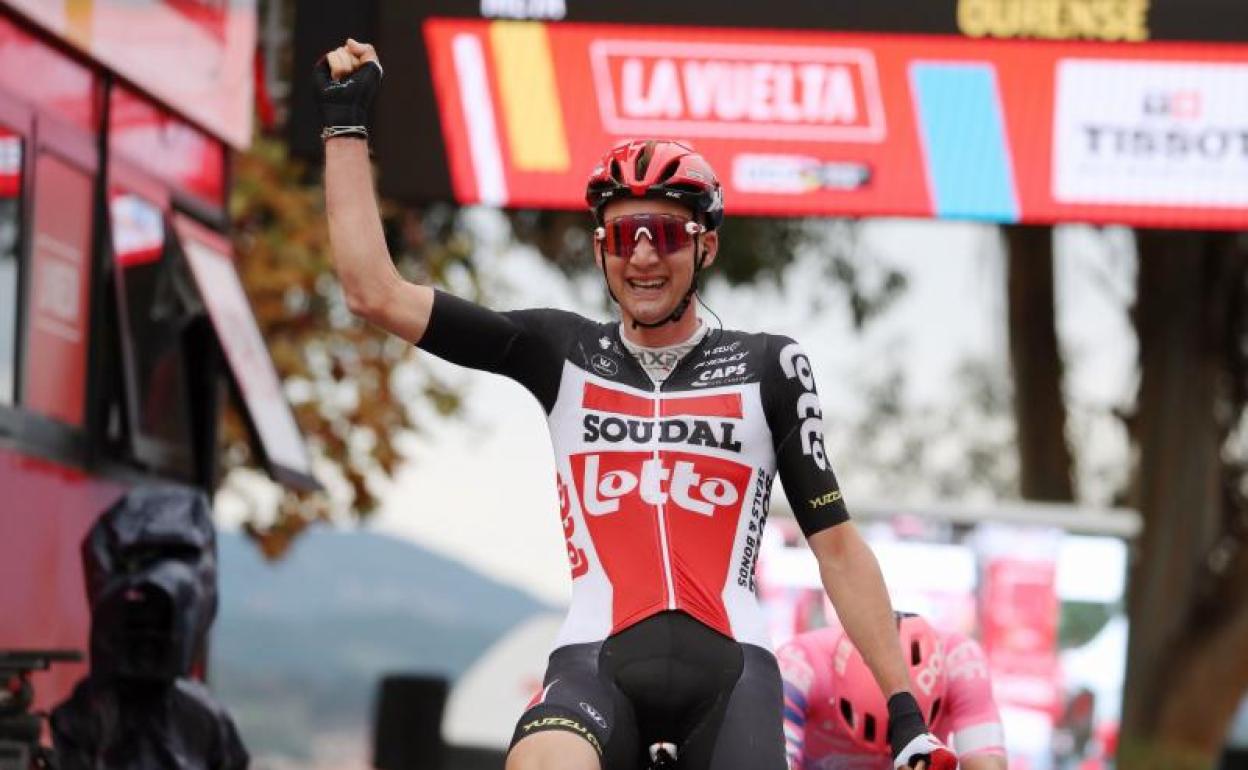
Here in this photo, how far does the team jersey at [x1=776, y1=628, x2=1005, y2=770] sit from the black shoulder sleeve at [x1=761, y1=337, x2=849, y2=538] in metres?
2.19

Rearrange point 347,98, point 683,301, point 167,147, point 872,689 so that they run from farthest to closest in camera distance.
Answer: point 167,147 < point 872,689 < point 683,301 < point 347,98

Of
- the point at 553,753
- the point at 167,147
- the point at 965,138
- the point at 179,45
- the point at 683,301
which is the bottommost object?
the point at 553,753

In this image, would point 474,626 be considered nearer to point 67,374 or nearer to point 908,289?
point 908,289

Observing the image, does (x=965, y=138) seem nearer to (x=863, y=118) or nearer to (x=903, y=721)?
(x=863, y=118)

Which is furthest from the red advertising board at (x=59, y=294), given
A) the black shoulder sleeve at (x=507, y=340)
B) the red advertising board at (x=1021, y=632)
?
the red advertising board at (x=1021, y=632)

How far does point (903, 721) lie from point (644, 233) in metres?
1.20

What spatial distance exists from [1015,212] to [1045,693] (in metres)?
9.44

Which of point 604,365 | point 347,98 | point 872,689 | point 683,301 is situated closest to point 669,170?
point 683,301

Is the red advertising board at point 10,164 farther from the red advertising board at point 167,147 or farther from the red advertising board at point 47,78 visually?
the red advertising board at point 167,147

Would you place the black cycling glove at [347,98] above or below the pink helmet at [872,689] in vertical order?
above

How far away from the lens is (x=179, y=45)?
14445 millimetres

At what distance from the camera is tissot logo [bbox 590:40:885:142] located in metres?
12.7

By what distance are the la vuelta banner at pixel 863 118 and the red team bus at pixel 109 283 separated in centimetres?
171

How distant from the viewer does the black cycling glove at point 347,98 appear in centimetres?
613
